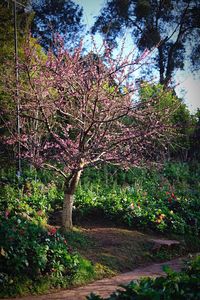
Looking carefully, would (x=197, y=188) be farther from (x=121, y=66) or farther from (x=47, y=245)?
(x=47, y=245)

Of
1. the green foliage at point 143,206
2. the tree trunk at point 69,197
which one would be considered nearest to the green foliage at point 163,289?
the tree trunk at point 69,197

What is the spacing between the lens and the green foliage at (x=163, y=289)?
262 centimetres

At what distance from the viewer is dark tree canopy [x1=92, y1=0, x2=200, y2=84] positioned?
2106cm

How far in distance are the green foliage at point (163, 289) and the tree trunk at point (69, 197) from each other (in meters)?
3.05

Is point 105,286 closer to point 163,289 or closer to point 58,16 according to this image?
point 163,289

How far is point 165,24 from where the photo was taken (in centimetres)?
2177

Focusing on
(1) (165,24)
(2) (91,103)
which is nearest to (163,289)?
(2) (91,103)

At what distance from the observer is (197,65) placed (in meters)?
22.0

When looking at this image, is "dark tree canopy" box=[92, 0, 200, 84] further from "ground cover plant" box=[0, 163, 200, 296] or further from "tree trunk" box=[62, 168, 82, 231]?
"tree trunk" box=[62, 168, 82, 231]

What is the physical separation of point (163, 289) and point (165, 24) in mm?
20955

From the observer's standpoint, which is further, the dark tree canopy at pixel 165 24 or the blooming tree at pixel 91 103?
the dark tree canopy at pixel 165 24

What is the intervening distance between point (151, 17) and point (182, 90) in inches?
241

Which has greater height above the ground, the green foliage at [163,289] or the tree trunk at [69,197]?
the tree trunk at [69,197]

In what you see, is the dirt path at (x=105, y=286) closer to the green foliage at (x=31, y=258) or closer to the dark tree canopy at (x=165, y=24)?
the green foliage at (x=31, y=258)
